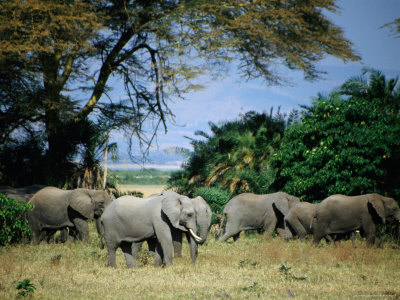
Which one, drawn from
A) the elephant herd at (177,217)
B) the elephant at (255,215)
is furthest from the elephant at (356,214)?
the elephant at (255,215)

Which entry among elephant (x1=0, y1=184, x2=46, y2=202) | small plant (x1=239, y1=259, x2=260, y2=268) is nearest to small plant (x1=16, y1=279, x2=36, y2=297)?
small plant (x1=239, y1=259, x2=260, y2=268)

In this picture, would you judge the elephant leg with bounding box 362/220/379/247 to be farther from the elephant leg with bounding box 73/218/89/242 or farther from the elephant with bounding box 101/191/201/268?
the elephant leg with bounding box 73/218/89/242

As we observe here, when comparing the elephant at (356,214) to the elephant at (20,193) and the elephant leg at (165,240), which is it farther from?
the elephant at (20,193)

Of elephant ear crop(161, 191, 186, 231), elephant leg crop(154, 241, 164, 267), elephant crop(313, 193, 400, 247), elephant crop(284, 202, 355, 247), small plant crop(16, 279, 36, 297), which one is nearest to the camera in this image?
small plant crop(16, 279, 36, 297)

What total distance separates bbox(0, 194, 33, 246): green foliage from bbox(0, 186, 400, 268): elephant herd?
1.88 ft

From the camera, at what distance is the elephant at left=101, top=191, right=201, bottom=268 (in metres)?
12.3

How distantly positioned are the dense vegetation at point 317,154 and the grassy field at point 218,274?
3460 millimetres

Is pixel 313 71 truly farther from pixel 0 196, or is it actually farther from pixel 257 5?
pixel 0 196

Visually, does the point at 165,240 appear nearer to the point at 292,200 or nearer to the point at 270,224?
the point at 270,224

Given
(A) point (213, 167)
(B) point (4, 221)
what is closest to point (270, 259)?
(B) point (4, 221)

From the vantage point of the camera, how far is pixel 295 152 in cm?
1956

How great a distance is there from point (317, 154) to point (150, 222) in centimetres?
808

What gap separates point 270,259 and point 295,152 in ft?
22.6

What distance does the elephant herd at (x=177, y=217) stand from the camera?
40.8 feet
